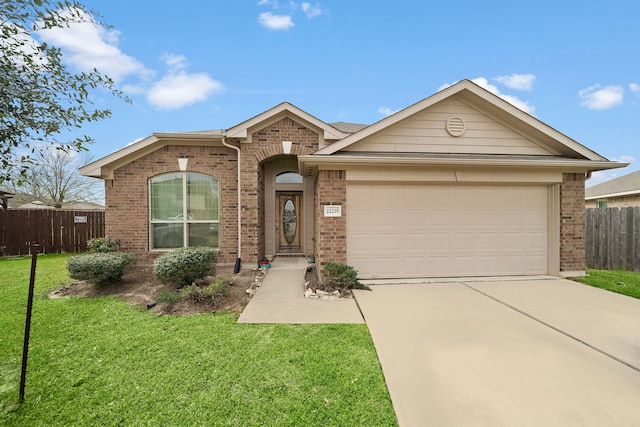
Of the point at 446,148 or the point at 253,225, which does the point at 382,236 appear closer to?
the point at 446,148

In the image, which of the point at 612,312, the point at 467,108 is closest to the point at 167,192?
the point at 467,108

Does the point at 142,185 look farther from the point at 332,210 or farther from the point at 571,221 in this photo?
the point at 571,221

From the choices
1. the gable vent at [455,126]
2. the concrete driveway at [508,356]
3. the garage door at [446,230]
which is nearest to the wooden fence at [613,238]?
the garage door at [446,230]

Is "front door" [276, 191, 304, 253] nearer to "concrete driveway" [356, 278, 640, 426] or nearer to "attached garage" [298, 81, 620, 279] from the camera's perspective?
"attached garage" [298, 81, 620, 279]

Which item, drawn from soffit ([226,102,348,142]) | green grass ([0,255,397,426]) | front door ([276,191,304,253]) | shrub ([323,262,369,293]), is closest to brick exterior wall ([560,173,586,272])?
shrub ([323,262,369,293])

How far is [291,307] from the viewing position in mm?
4777

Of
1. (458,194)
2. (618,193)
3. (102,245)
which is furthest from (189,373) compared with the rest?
(618,193)

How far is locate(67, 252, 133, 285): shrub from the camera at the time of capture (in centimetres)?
573

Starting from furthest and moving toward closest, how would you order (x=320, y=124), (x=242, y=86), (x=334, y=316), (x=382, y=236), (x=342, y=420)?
(x=242, y=86) → (x=320, y=124) → (x=382, y=236) → (x=334, y=316) → (x=342, y=420)

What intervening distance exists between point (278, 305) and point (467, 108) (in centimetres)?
654

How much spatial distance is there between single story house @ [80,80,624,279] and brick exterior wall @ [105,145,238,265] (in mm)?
363

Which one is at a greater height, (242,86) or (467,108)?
(242,86)

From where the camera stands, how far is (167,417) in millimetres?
2277

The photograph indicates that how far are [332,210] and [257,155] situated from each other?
302 cm
